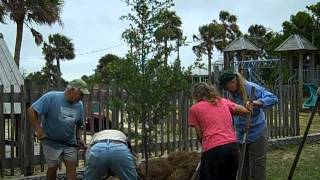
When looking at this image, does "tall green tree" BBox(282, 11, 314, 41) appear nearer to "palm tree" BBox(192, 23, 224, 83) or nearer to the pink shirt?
"palm tree" BBox(192, 23, 224, 83)

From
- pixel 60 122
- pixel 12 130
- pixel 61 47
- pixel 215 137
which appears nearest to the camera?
pixel 215 137

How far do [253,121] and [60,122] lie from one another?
7.05ft

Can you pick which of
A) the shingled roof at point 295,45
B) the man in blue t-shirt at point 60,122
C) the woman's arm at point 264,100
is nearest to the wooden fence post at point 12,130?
the man in blue t-shirt at point 60,122

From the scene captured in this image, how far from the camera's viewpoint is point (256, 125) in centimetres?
628

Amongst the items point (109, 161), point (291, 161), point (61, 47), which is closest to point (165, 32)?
point (109, 161)

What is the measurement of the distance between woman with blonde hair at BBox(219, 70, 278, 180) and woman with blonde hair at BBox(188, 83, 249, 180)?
1.81ft

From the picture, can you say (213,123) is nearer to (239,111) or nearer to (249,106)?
(239,111)

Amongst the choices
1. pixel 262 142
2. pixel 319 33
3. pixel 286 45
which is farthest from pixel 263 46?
pixel 262 142

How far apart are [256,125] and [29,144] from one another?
3.77 meters

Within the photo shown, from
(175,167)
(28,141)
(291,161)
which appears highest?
(28,141)

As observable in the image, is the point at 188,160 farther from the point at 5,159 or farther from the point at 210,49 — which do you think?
the point at 210,49

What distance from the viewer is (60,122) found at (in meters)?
6.39

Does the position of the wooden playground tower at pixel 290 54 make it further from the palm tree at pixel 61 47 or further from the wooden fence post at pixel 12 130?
the palm tree at pixel 61 47

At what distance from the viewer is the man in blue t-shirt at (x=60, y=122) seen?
6328 mm
